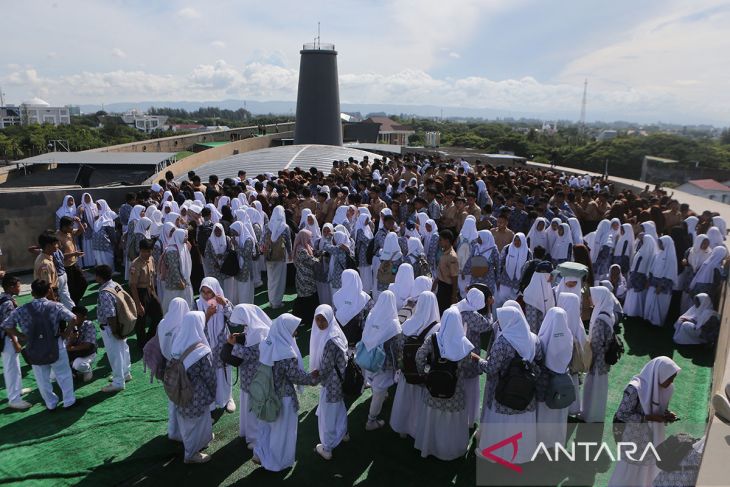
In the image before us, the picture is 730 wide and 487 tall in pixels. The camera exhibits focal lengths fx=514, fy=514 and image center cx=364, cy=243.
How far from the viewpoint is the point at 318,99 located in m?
25.8

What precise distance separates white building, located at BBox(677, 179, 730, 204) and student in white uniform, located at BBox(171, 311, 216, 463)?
19375 millimetres

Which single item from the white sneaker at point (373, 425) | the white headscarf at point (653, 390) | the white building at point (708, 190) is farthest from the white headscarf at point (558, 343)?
the white building at point (708, 190)

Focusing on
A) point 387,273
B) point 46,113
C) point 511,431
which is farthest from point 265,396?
point 46,113

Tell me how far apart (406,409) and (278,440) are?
4.41 feet

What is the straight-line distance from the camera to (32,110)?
12506 centimetres

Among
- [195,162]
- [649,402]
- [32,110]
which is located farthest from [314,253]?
[32,110]

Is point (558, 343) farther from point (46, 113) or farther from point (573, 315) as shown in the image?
point (46, 113)

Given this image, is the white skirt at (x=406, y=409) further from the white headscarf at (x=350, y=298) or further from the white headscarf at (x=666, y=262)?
the white headscarf at (x=666, y=262)

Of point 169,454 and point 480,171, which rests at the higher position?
point 480,171

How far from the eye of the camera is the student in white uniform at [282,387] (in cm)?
439

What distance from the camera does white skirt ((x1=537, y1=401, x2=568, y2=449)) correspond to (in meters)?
4.77

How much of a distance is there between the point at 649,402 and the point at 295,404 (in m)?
2.86

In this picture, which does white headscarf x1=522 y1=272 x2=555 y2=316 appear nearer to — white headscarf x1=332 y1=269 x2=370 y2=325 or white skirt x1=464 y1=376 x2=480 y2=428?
white skirt x1=464 y1=376 x2=480 y2=428

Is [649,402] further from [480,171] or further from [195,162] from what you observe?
[195,162]
